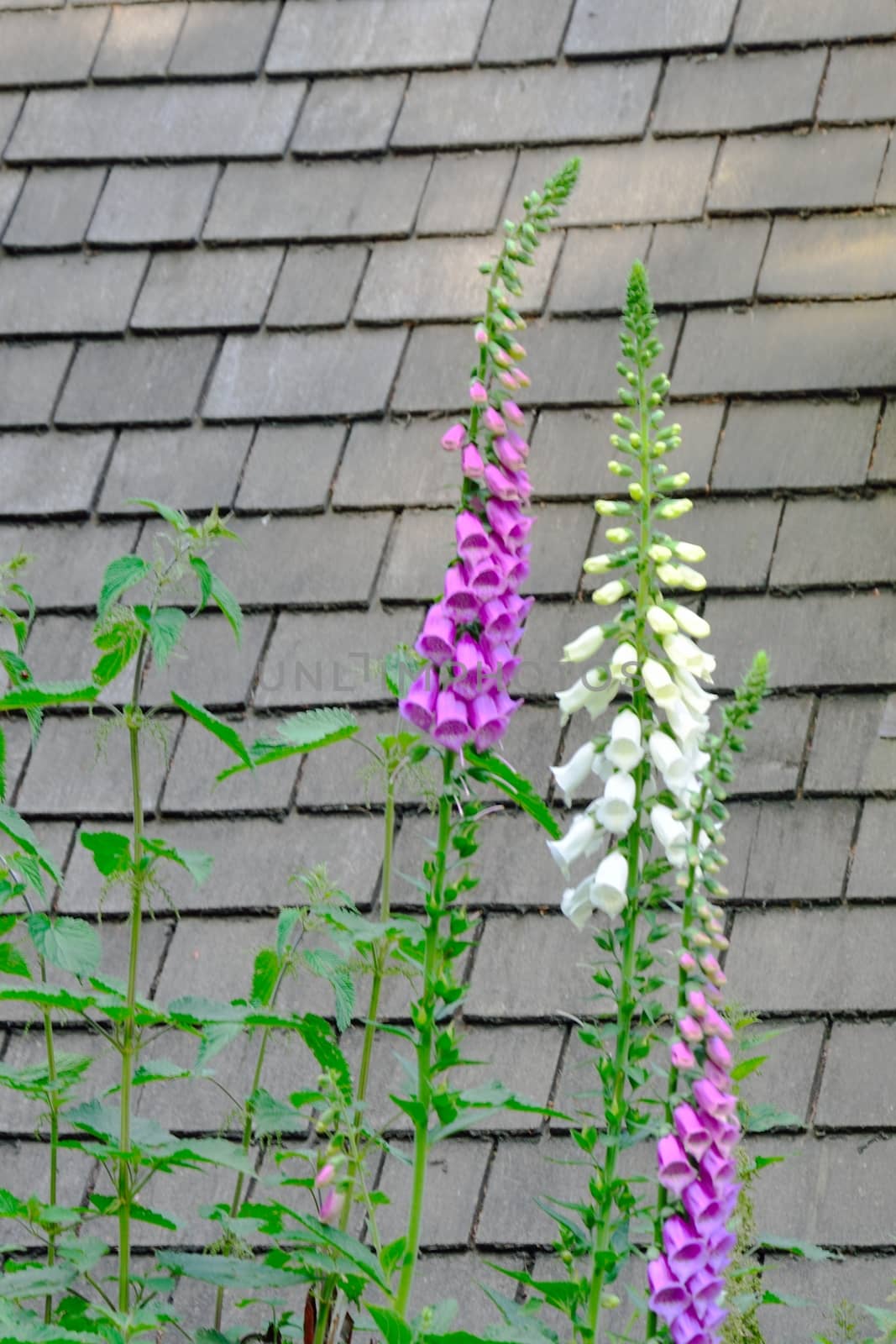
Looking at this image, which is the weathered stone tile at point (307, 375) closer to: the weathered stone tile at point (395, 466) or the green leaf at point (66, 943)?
the weathered stone tile at point (395, 466)

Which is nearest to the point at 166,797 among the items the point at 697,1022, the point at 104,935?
the point at 104,935

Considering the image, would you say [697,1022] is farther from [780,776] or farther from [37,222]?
[37,222]

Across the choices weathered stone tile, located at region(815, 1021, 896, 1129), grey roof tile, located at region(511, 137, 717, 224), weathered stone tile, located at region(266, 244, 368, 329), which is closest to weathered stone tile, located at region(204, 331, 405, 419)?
weathered stone tile, located at region(266, 244, 368, 329)

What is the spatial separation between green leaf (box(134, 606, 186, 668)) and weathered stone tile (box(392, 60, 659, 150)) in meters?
1.73

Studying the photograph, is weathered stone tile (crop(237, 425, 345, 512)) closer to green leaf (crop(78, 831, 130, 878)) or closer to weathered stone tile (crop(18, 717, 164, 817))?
weathered stone tile (crop(18, 717, 164, 817))

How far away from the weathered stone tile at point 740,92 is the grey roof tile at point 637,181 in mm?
48

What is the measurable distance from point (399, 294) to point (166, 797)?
1.01 meters

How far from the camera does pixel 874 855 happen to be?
2756 mm

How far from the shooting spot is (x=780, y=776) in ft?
9.39

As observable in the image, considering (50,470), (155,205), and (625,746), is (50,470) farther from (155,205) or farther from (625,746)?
(625,746)

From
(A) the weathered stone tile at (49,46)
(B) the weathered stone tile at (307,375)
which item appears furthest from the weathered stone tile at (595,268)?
(A) the weathered stone tile at (49,46)

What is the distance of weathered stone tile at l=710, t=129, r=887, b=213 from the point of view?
3.30 metres

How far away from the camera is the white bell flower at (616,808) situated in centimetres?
197

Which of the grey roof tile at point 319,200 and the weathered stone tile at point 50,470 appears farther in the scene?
the grey roof tile at point 319,200
